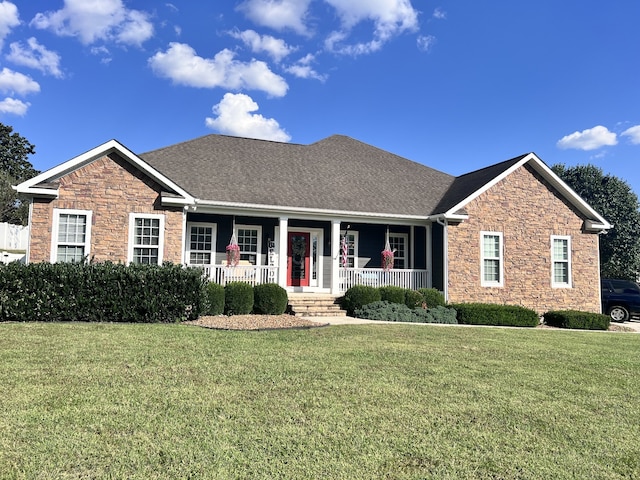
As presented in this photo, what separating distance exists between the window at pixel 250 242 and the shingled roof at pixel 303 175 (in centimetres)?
147

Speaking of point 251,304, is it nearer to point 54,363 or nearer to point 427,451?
point 54,363

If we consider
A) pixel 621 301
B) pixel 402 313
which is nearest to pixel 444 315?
pixel 402 313

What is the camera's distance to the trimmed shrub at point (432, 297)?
565 inches

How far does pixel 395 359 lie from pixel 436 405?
2.16 m

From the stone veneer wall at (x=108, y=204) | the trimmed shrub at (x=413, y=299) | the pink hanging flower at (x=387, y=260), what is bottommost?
the trimmed shrub at (x=413, y=299)

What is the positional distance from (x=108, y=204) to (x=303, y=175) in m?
7.55

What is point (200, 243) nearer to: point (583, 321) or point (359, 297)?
point (359, 297)

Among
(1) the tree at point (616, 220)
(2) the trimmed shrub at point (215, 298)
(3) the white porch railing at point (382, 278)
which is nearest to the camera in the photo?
(2) the trimmed shrub at point (215, 298)

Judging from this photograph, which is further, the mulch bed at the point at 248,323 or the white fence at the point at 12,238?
the white fence at the point at 12,238

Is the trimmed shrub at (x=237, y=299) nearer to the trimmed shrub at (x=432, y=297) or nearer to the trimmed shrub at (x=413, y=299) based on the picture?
the trimmed shrub at (x=413, y=299)

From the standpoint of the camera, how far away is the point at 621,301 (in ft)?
56.5

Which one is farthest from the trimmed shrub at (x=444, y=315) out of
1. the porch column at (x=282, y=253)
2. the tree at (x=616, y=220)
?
the tree at (x=616, y=220)

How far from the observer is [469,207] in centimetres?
1577

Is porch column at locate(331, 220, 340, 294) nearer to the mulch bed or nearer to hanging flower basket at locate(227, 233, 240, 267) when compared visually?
hanging flower basket at locate(227, 233, 240, 267)
